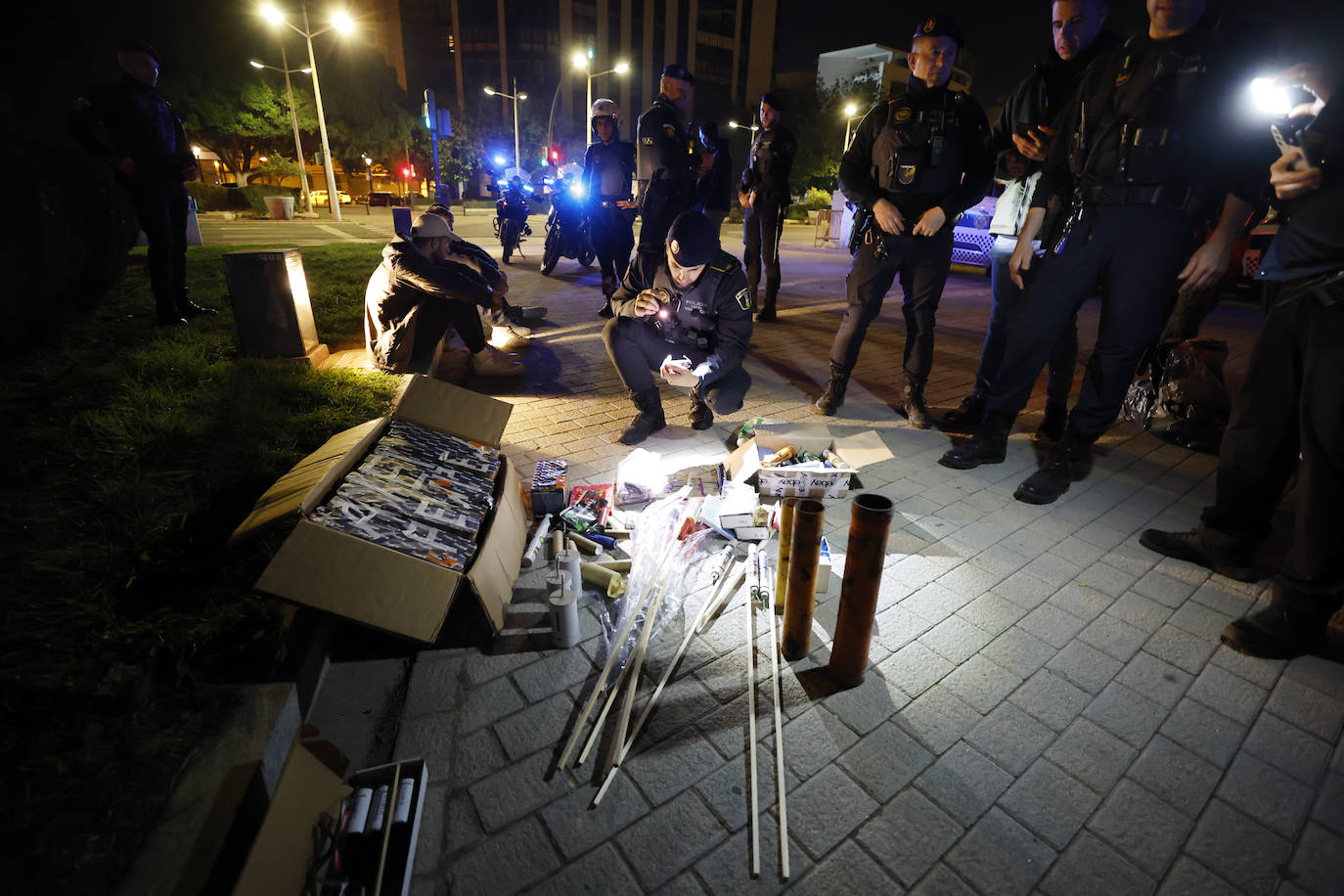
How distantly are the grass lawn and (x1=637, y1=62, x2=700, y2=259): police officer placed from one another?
326cm

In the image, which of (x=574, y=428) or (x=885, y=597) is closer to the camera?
(x=885, y=597)

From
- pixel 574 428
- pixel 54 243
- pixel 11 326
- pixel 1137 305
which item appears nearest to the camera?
pixel 1137 305

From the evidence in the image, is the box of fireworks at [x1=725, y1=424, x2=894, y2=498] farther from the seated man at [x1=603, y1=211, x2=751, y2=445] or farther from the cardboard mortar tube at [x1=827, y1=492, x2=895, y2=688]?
the cardboard mortar tube at [x1=827, y1=492, x2=895, y2=688]

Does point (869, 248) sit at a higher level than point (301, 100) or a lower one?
lower

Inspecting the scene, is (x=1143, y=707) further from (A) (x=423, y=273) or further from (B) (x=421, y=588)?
(A) (x=423, y=273)

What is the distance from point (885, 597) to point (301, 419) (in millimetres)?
3442

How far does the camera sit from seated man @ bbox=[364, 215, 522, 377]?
4.56m

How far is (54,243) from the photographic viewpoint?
527 cm

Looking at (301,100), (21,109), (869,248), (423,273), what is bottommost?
(423,273)

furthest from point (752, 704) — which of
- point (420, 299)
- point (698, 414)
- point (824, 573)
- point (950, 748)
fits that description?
point (420, 299)

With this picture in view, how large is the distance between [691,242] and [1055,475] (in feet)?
8.23

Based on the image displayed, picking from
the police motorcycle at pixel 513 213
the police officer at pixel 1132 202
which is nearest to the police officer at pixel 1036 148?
the police officer at pixel 1132 202

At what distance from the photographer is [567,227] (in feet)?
32.4

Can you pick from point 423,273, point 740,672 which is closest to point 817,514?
point 740,672
